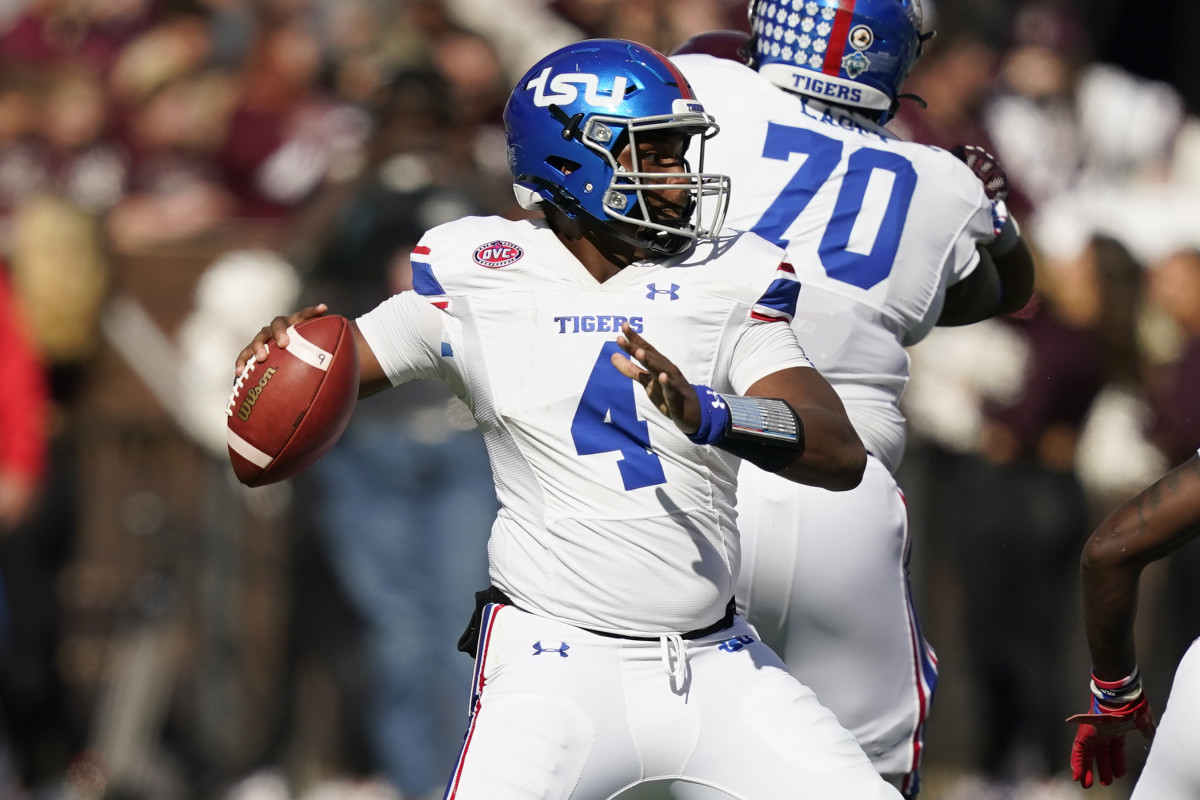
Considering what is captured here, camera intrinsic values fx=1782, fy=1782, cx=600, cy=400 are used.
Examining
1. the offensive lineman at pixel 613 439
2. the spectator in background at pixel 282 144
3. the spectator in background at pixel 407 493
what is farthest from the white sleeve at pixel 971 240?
the spectator in background at pixel 282 144

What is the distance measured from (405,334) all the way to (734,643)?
3.01 feet

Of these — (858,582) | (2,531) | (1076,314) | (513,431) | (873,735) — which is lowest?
(2,531)

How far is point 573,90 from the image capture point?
3.66 metres

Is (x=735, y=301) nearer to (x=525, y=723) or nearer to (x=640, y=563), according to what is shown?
(x=640, y=563)

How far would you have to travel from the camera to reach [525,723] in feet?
11.0

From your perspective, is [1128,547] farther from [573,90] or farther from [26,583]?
[26,583]

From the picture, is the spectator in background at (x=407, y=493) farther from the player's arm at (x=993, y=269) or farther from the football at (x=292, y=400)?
the football at (x=292, y=400)

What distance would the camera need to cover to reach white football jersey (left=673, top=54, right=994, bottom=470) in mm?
4309

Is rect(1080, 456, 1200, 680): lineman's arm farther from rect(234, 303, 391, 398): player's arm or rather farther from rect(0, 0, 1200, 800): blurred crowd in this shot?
rect(0, 0, 1200, 800): blurred crowd

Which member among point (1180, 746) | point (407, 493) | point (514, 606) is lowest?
point (407, 493)

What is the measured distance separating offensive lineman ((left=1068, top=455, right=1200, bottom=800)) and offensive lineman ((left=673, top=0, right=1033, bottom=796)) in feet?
2.17

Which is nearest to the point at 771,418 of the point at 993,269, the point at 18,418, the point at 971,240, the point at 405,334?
the point at 405,334

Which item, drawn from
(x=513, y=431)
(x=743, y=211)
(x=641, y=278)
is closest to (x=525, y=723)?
(x=513, y=431)

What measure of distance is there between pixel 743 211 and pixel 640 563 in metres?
1.18
